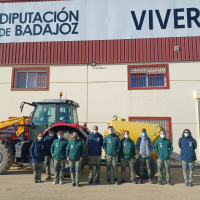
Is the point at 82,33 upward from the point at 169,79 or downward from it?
upward

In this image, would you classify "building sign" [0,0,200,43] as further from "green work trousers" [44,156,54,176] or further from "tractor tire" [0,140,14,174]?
"green work trousers" [44,156,54,176]

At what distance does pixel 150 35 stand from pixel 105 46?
2.64m

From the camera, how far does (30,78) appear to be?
11898 millimetres

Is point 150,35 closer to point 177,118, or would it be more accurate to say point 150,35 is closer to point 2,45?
point 177,118

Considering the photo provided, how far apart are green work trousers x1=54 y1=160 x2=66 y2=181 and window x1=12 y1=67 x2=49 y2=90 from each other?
21.1 ft

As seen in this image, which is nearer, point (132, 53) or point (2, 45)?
point (132, 53)

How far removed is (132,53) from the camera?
1138 cm

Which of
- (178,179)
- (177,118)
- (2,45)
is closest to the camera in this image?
(178,179)

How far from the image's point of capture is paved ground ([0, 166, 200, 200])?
499 cm

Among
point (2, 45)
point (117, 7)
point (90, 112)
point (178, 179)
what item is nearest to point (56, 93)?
point (90, 112)

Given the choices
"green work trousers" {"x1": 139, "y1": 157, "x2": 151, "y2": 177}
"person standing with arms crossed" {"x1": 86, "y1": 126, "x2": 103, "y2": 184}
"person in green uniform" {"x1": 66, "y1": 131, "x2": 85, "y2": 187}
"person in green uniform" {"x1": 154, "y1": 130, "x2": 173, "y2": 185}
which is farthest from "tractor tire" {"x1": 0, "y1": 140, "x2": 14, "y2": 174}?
"person in green uniform" {"x1": 154, "y1": 130, "x2": 173, "y2": 185}

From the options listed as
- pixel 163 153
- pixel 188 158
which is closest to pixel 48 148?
pixel 163 153

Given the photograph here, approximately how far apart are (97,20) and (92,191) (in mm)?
9677

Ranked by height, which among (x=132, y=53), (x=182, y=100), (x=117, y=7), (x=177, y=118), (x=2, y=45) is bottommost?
(x=177, y=118)
